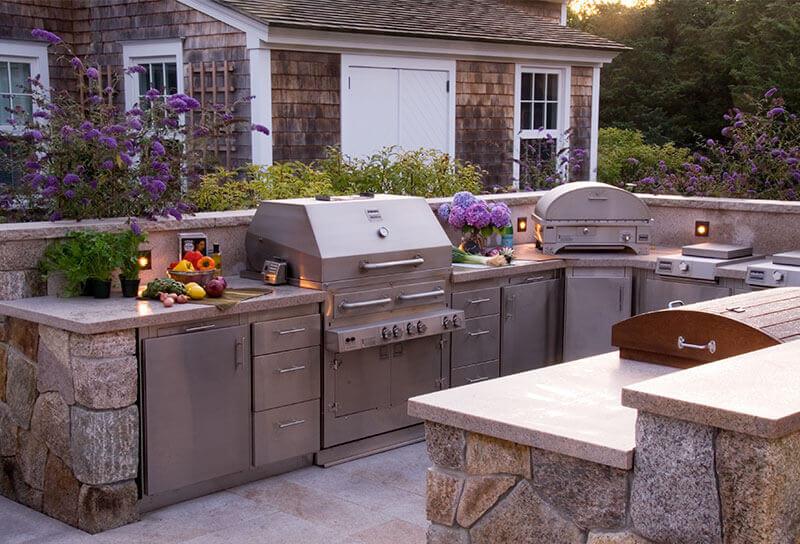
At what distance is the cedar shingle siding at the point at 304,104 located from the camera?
10.5 m

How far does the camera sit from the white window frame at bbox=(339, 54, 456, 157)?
11086 mm

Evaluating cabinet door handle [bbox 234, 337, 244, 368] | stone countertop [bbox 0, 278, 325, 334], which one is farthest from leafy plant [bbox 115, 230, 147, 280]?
cabinet door handle [bbox 234, 337, 244, 368]

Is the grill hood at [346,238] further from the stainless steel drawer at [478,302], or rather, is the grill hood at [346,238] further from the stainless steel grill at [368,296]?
the stainless steel drawer at [478,302]

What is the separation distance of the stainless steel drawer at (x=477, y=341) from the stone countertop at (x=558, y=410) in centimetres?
272

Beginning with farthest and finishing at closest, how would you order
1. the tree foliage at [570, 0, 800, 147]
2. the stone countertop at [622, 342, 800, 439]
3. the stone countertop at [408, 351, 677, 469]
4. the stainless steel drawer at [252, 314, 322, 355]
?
the tree foliage at [570, 0, 800, 147] < the stainless steel drawer at [252, 314, 322, 355] < the stone countertop at [408, 351, 677, 469] < the stone countertop at [622, 342, 800, 439]

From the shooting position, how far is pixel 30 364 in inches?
203

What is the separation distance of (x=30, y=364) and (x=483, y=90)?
27.1 feet

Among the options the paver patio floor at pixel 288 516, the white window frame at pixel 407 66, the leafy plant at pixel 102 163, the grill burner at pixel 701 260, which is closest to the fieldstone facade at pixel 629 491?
the paver patio floor at pixel 288 516

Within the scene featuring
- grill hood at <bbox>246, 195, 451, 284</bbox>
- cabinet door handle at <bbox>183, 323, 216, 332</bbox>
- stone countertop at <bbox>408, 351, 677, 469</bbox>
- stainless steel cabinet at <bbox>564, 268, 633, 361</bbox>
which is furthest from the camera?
stainless steel cabinet at <bbox>564, 268, 633, 361</bbox>

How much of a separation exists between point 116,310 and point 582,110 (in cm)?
962

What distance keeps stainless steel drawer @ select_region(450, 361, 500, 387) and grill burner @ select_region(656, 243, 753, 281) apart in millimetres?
1154

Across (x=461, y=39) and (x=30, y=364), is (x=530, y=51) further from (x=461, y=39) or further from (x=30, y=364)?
(x=30, y=364)

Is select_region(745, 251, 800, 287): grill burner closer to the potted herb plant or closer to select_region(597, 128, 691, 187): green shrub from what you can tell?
the potted herb plant

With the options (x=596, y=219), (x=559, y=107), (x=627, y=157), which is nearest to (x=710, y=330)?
(x=596, y=219)
